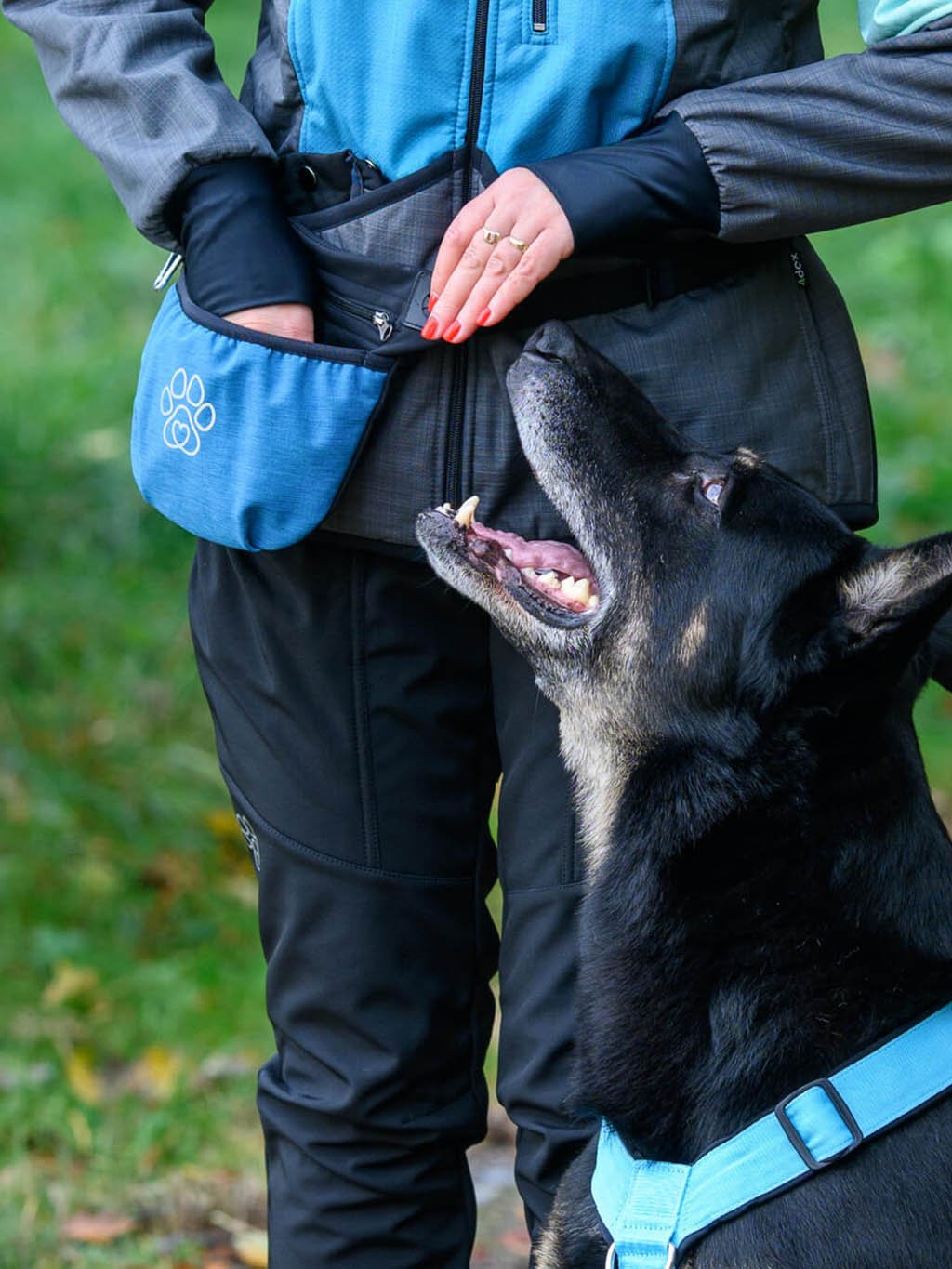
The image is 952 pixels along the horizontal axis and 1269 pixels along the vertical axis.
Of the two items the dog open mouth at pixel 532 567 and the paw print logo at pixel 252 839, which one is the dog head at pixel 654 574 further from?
the paw print logo at pixel 252 839

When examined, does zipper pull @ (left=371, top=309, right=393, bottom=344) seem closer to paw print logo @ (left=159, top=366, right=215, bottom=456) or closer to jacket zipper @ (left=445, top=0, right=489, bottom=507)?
jacket zipper @ (left=445, top=0, right=489, bottom=507)

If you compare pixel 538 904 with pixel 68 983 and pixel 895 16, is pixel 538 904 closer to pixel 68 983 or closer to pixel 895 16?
pixel 895 16

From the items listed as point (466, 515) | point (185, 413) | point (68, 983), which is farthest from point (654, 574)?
point (68, 983)

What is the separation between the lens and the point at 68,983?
4531 millimetres

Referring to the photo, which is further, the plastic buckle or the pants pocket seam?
the pants pocket seam

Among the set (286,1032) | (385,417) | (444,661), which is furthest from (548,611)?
(286,1032)

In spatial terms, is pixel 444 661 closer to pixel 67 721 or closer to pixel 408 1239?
pixel 408 1239

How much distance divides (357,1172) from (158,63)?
1.74m

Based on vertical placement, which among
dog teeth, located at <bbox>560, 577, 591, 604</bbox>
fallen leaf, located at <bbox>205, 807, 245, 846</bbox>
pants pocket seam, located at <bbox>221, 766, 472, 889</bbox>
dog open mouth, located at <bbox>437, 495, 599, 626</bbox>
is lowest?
fallen leaf, located at <bbox>205, 807, 245, 846</bbox>

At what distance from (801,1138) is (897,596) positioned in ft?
2.34

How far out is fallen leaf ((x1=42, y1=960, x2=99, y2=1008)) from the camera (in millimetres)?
4504

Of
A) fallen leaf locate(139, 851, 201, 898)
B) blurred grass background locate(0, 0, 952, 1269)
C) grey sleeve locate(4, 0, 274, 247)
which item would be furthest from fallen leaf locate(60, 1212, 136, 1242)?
grey sleeve locate(4, 0, 274, 247)

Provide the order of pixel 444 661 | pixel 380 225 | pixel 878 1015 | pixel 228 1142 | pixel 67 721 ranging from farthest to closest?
pixel 67 721, pixel 228 1142, pixel 444 661, pixel 380 225, pixel 878 1015

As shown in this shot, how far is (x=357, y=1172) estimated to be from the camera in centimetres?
260
